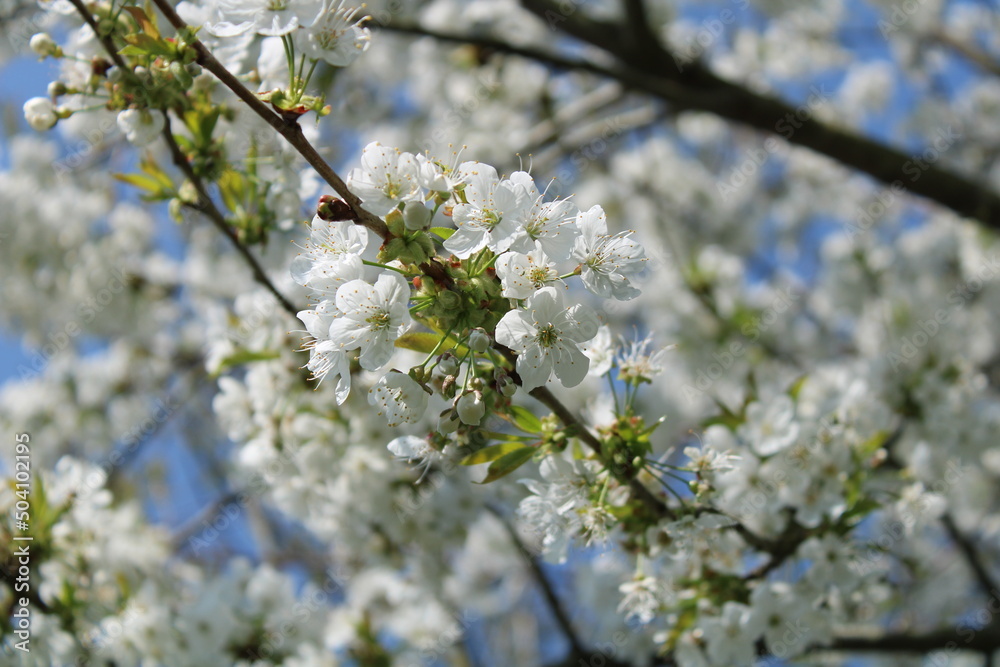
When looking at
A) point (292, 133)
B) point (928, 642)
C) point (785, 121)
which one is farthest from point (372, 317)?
point (785, 121)

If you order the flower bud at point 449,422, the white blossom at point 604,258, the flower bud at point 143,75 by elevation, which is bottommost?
the flower bud at point 449,422

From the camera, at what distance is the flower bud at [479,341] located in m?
1.45

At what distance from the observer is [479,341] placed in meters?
1.46

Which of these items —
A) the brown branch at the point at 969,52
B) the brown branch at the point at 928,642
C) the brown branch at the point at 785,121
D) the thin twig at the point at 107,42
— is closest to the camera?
the thin twig at the point at 107,42

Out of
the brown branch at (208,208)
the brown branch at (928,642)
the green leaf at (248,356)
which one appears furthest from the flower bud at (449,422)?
the brown branch at (928,642)

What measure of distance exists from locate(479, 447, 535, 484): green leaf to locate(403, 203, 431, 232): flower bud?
59 centimetres

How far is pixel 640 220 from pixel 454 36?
11.5 ft

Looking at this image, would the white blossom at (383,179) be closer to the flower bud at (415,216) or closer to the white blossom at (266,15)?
the flower bud at (415,216)

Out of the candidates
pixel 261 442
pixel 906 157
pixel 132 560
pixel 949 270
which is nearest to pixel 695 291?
pixel 906 157

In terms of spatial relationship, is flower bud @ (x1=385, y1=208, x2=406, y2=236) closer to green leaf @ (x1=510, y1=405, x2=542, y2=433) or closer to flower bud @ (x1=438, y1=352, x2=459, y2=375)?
flower bud @ (x1=438, y1=352, x2=459, y2=375)

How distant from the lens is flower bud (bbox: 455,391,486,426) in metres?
1.47

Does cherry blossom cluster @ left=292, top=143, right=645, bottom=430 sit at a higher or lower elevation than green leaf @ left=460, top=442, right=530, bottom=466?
higher

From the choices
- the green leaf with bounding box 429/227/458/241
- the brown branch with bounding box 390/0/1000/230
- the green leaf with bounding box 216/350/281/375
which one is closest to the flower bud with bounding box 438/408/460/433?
the green leaf with bounding box 429/227/458/241

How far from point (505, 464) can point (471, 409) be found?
0.27 metres
